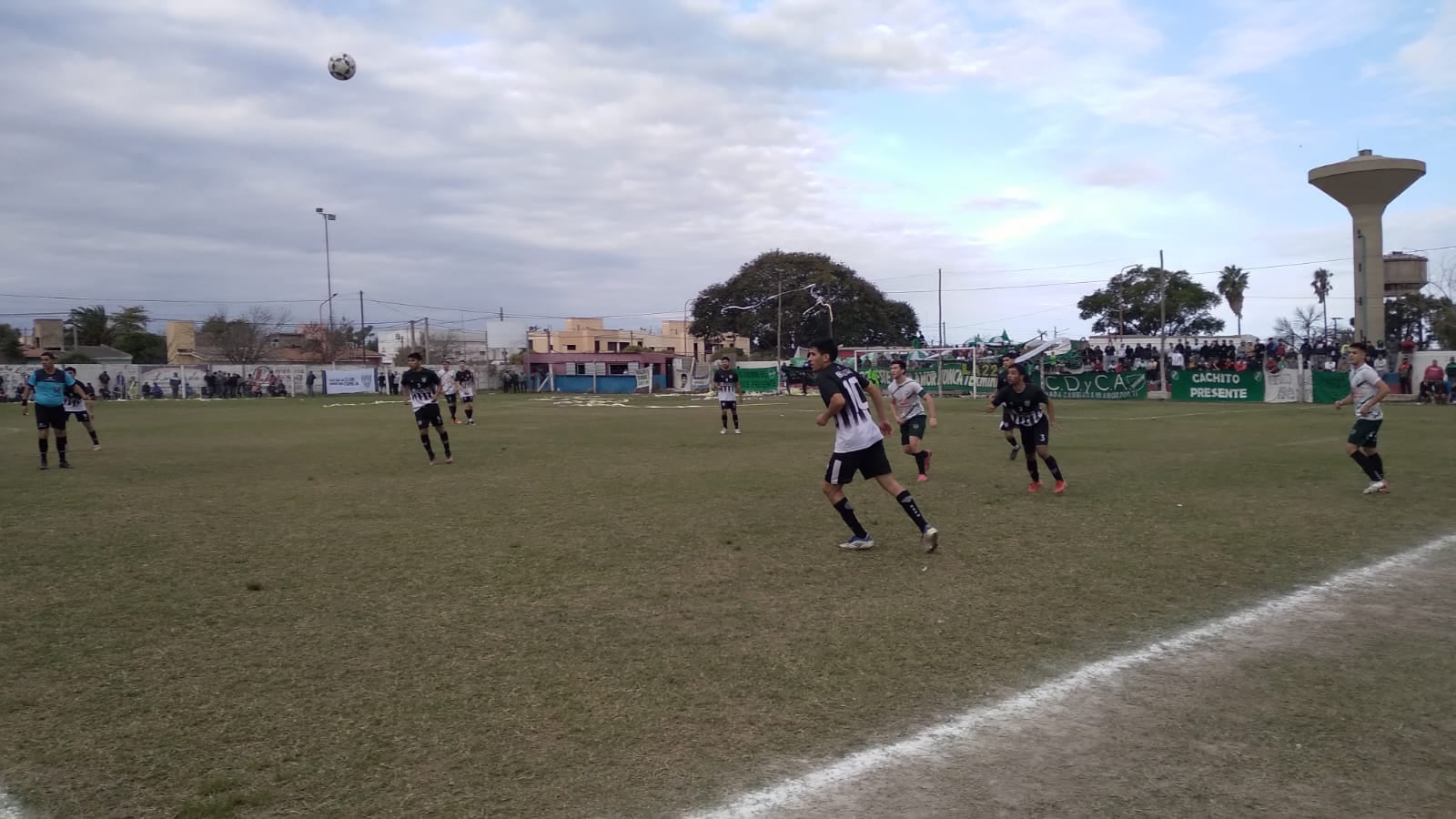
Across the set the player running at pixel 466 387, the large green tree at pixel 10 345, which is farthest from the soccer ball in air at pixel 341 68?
the large green tree at pixel 10 345

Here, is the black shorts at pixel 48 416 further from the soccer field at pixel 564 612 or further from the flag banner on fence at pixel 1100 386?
the flag banner on fence at pixel 1100 386

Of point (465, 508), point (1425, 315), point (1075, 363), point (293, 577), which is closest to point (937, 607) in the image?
point (293, 577)

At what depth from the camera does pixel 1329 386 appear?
108 feet

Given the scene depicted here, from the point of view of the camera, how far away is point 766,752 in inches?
160

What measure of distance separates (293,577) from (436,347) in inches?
3068

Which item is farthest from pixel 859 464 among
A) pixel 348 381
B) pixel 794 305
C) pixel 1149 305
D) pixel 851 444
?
pixel 1149 305

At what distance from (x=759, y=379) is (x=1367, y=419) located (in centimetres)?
4428

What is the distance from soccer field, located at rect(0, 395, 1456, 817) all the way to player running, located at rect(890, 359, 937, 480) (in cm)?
39

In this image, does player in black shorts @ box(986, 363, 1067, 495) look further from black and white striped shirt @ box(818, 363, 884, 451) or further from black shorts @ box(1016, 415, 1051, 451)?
black and white striped shirt @ box(818, 363, 884, 451)

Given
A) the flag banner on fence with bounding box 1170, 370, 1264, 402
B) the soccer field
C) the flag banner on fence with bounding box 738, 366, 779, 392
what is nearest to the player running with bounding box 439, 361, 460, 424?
the soccer field

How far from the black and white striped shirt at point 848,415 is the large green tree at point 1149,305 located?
261ft

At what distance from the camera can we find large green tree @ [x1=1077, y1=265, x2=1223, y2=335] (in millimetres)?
81438

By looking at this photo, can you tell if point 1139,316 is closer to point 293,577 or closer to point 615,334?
point 615,334

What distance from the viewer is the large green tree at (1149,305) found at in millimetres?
81438
